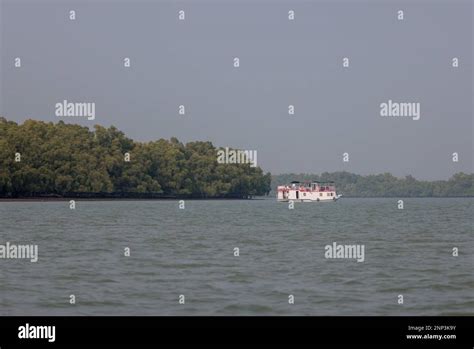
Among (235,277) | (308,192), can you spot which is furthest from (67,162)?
(235,277)

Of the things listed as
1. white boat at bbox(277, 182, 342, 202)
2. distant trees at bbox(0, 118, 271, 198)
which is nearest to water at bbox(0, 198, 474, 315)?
distant trees at bbox(0, 118, 271, 198)

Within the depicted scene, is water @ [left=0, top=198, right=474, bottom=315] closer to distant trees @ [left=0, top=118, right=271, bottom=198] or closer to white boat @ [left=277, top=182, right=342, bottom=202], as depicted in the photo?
distant trees @ [left=0, top=118, right=271, bottom=198]

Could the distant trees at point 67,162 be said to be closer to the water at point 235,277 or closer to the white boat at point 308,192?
the white boat at point 308,192

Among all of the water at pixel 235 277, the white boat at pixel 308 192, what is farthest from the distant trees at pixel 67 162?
the water at pixel 235 277

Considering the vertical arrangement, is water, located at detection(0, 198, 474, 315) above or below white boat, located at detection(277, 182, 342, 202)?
below

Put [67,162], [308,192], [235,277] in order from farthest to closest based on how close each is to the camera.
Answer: [308,192] < [67,162] < [235,277]

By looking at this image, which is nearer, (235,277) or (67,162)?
(235,277)

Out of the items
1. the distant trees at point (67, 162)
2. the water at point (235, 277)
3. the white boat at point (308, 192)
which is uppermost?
the distant trees at point (67, 162)

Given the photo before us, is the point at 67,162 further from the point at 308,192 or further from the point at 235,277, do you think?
the point at 235,277

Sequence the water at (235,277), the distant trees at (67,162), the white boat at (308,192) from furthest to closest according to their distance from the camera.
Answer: the white boat at (308,192) < the distant trees at (67,162) < the water at (235,277)
